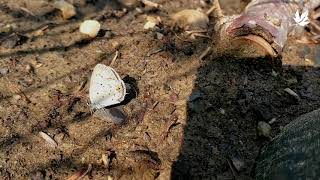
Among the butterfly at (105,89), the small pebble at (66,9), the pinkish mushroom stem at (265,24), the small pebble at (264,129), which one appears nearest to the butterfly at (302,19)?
the pinkish mushroom stem at (265,24)

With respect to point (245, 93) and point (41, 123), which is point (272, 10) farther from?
point (41, 123)

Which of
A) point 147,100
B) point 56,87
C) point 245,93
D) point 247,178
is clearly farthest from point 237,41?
point 56,87

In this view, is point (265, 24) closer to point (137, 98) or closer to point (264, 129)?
point (264, 129)

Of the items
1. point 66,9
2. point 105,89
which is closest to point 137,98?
point 105,89

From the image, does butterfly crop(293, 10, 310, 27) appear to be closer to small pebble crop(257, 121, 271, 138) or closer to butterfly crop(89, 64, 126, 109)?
small pebble crop(257, 121, 271, 138)

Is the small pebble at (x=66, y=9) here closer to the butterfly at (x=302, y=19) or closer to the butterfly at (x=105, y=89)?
the butterfly at (x=105, y=89)

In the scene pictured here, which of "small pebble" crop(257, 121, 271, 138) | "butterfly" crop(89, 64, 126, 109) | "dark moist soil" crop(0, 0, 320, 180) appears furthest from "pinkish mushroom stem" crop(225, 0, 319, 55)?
"butterfly" crop(89, 64, 126, 109)
